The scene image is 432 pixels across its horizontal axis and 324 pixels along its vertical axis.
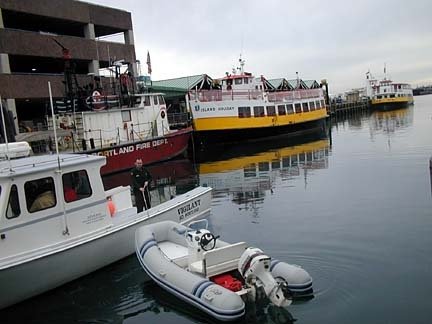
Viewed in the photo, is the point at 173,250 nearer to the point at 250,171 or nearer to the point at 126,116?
the point at 250,171

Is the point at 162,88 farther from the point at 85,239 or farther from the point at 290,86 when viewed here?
the point at 85,239

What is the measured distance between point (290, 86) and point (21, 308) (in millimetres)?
56226

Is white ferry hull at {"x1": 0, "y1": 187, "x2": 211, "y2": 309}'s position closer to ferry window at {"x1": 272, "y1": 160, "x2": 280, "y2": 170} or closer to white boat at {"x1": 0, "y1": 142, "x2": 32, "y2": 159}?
white boat at {"x1": 0, "y1": 142, "x2": 32, "y2": 159}

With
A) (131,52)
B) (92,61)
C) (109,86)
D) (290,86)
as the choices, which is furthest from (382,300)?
(290,86)

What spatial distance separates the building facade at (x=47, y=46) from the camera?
33.3 meters

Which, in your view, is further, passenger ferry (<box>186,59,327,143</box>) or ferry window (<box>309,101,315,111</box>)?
ferry window (<box>309,101,315,111</box>)

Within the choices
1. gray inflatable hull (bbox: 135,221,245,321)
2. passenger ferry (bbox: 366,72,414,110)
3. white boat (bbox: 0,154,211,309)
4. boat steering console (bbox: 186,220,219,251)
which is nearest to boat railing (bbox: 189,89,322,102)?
white boat (bbox: 0,154,211,309)

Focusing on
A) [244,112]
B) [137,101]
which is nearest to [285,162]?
[137,101]

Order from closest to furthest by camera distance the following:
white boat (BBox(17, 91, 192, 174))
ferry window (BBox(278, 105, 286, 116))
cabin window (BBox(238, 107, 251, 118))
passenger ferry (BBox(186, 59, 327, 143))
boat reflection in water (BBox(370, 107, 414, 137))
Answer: white boat (BBox(17, 91, 192, 174))
passenger ferry (BBox(186, 59, 327, 143))
cabin window (BBox(238, 107, 251, 118))
boat reflection in water (BBox(370, 107, 414, 137))
ferry window (BBox(278, 105, 286, 116))

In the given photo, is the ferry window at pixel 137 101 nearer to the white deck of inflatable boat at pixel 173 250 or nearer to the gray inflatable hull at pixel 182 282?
the gray inflatable hull at pixel 182 282

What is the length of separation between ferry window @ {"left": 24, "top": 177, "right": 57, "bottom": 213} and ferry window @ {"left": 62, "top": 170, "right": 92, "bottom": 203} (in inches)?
10.9

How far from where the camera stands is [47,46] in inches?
1407

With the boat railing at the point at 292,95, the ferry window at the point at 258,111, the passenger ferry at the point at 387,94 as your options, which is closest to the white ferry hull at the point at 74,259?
the ferry window at the point at 258,111

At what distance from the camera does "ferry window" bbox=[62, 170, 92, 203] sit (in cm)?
894
